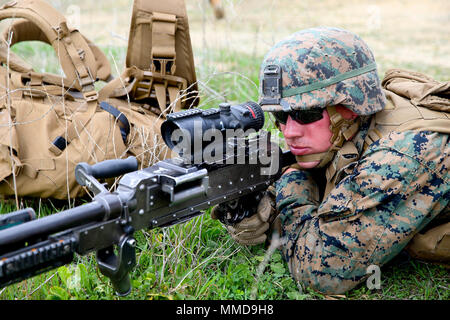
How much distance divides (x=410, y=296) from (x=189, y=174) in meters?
1.71

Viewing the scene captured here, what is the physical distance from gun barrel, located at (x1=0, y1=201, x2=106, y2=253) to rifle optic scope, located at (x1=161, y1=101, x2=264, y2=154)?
586mm

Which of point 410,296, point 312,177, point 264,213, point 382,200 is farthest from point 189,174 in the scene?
point 410,296

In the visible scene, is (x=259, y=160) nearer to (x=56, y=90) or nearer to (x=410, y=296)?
(x=410, y=296)

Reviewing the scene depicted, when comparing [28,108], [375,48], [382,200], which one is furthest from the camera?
[375,48]

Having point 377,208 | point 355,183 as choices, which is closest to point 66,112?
point 355,183

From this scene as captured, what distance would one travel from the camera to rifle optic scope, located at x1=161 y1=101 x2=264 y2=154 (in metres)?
2.63

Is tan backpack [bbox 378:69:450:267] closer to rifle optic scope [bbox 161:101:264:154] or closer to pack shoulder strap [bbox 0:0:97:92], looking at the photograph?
rifle optic scope [bbox 161:101:264:154]

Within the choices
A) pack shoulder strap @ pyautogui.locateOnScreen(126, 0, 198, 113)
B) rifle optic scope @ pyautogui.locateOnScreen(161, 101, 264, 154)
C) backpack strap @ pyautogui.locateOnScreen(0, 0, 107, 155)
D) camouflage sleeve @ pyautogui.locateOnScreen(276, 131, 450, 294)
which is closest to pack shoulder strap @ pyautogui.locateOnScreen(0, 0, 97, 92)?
backpack strap @ pyautogui.locateOnScreen(0, 0, 107, 155)

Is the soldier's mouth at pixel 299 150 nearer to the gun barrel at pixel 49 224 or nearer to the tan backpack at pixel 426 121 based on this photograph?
the tan backpack at pixel 426 121

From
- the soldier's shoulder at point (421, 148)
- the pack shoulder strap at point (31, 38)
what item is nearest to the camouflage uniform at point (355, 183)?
the soldier's shoulder at point (421, 148)

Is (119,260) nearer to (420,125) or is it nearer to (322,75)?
(322,75)

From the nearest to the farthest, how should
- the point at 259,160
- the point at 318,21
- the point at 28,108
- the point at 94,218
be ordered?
the point at 94,218 < the point at 259,160 < the point at 28,108 < the point at 318,21

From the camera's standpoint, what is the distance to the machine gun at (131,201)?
2.13 m

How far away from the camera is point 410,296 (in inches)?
128
